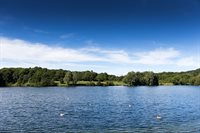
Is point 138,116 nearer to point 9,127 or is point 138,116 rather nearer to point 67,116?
point 67,116

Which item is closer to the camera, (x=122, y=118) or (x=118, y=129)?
(x=118, y=129)

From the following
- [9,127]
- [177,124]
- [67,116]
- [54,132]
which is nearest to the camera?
[54,132]

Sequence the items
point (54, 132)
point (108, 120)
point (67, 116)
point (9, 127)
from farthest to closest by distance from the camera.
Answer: point (67, 116) < point (108, 120) < point (9, 127) < point (54, 132)

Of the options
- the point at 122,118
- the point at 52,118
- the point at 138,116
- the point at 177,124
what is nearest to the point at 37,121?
the point at 52,118

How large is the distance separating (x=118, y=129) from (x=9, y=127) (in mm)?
14443

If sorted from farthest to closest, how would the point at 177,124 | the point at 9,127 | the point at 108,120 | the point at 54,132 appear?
the point at 108,120 < the point at 177,124 < the point at 9,127 < the point at 54,132

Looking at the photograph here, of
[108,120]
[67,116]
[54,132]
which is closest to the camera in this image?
[54,132]

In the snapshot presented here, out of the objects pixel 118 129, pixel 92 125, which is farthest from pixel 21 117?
pixel 118 129

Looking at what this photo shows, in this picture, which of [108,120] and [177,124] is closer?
[177,124]

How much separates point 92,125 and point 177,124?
474 inches

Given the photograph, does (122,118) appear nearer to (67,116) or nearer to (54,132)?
(67,116)

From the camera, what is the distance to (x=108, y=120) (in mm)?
49406

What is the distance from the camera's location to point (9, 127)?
4303cm

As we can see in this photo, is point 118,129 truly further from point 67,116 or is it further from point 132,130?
point 67,116
